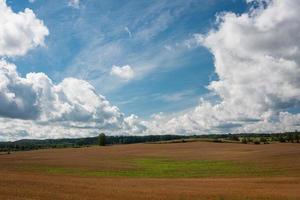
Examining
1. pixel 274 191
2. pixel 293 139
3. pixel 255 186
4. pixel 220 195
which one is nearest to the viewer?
pixel 220 195

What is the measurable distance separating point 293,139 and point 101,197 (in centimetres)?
16890

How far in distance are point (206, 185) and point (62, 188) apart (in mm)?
14239

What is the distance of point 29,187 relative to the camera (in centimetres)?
3525

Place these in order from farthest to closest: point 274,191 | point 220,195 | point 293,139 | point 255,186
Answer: point 293,139
point 255,186
point 274,191
point 220,195

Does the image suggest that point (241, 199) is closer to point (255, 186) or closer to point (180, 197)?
point (180, 197)

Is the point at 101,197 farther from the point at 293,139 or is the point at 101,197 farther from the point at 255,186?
the point at 293,139

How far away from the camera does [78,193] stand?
31703 mm

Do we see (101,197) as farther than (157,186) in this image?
No

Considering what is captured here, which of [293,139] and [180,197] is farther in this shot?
[293,139]

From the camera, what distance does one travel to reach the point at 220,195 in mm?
31000

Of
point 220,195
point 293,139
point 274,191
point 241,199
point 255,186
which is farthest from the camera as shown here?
point 293,139

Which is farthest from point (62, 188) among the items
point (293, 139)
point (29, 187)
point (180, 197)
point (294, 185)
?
point (293, 139)

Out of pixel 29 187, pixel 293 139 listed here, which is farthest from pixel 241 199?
pixel 293 139

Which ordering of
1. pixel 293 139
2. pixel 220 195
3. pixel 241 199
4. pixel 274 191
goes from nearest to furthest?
pixel 241 199 → pixel 220 195 → pixel 274 191 → pixel 293 139
